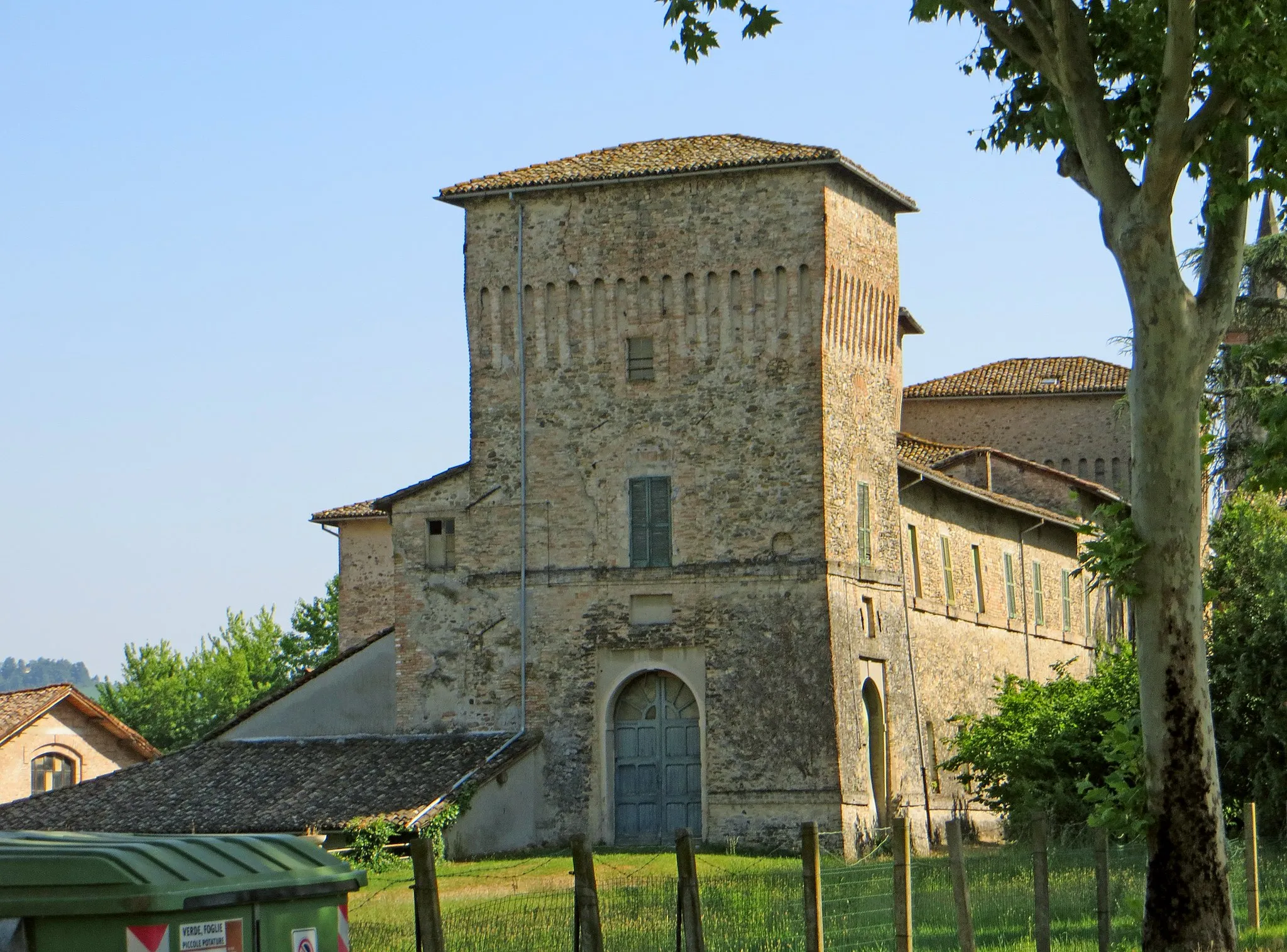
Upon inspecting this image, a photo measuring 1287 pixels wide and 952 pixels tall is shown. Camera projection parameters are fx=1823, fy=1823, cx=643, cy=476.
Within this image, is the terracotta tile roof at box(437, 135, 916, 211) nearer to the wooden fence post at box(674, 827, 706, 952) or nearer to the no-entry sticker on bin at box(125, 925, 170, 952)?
the wooden fence post at box(674, 827, 706, 952)

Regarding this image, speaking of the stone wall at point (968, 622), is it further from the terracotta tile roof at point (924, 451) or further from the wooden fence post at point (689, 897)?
the wooden fence post at point (689, 897)

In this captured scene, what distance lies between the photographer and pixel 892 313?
30.7 m

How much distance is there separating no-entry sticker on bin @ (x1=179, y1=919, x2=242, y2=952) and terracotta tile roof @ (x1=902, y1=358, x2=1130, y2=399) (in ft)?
121

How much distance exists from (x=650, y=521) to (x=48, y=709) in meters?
17.3

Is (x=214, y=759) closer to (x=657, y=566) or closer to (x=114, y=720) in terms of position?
(x=657, y=566)

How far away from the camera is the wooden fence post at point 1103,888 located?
13.2 m

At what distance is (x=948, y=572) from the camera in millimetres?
32125

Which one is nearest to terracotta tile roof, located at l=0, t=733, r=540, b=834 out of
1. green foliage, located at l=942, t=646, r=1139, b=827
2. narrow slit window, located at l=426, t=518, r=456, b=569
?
narrow slit window, located at l=426, t=518, r=456, b=569

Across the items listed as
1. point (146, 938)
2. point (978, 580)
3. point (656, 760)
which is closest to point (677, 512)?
point (656, 760)

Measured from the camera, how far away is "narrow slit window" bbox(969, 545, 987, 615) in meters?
33.4

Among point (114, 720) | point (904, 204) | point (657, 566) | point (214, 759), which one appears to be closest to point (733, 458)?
point (657, 566)

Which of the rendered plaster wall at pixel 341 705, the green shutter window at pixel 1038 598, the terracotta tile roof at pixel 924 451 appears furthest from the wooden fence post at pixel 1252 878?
the green shutter window at pixel 1038 598

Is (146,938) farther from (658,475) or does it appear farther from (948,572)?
(948,572)

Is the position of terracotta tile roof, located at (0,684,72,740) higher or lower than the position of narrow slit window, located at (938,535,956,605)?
lower
